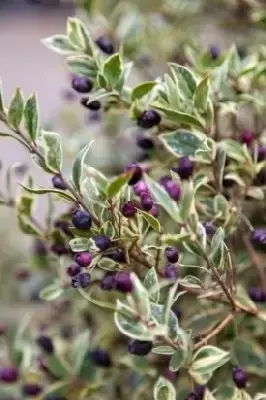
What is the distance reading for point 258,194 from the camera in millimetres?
664

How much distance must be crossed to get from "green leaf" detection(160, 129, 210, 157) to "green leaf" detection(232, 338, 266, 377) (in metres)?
0.18

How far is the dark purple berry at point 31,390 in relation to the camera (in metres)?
0.78

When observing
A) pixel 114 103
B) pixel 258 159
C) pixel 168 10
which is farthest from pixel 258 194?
pixel 168 10

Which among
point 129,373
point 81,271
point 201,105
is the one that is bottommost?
point 129,373

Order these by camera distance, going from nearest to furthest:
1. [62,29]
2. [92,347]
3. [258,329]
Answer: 1. [258,329]
2. [92,347]
3. [62,29]

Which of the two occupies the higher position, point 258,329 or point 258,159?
point 258,159

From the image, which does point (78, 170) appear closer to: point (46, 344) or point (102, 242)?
point (102, 242)

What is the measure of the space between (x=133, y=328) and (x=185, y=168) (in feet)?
0.50

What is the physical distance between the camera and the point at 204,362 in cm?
58

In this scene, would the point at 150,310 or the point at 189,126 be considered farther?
the point at 189,126

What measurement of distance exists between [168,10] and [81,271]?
520 millimetres

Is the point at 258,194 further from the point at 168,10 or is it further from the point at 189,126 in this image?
the point at 168,10

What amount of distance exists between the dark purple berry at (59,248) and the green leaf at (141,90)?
0.48ft

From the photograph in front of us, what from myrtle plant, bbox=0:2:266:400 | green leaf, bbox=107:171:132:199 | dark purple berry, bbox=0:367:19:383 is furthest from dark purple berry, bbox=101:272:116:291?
dark purple berry, bbox=0:367:19:383
